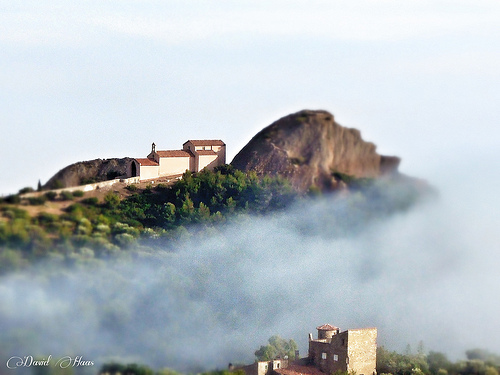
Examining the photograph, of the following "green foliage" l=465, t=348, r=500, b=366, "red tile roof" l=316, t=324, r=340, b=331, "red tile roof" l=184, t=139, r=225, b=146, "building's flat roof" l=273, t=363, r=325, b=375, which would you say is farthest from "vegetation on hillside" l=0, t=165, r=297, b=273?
"green foliage" l=465, t=348, r=500, b=366

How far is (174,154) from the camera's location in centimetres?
3662

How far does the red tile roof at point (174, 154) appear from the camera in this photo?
36.3m

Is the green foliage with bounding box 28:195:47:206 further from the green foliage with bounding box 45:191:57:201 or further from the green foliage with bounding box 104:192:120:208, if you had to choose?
the green foliage with bounding box 104:192:120:208

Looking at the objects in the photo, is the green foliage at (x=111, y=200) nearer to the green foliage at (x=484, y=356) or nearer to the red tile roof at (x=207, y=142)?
the red tile roof at (x=207, y=142)

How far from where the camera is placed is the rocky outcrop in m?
31.5

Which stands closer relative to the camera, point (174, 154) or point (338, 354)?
point (338, 354)

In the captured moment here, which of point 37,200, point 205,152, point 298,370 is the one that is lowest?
point 298,370

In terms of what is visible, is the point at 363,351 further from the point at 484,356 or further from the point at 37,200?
the point at 37,200

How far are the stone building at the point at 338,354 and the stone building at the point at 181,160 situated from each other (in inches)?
351

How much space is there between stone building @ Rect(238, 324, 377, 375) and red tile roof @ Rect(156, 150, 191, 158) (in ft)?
30.2
